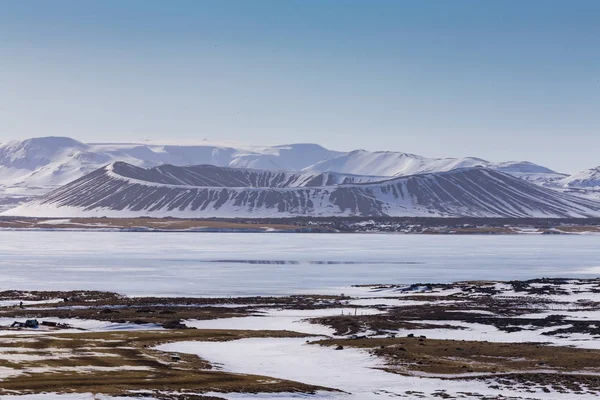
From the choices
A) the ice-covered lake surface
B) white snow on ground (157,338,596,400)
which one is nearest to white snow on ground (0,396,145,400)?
white snow on ground (157,338,596,400)

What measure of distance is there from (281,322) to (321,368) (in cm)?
1682

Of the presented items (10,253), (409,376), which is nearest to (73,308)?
(409,376)

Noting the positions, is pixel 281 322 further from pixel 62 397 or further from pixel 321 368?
pixel 62 397

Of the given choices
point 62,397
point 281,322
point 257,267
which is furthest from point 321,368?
point 257,267

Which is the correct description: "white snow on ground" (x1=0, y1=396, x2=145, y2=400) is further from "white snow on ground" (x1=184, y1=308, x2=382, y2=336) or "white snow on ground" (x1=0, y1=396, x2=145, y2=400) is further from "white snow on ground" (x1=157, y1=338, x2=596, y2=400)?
"white snow on ground" (x1=184, y1=308, x2=382, y2=336)

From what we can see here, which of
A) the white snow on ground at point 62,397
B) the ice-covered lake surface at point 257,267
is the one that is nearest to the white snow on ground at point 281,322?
the ice-covered lake surface at point 257,267

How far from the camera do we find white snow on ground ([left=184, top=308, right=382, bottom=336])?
185 ft

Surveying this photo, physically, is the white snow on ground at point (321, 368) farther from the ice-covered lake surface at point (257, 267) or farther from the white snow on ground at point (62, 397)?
the ice-covered lake surface at point (257, 267)

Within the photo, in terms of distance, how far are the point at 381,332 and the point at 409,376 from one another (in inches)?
531

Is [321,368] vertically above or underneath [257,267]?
underneath

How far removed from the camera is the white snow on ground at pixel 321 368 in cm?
3719

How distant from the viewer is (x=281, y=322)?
59.3 m

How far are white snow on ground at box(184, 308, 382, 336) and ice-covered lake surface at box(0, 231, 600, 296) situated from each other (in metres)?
14.2

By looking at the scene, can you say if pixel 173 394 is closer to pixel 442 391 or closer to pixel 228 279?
pixel 442 391
